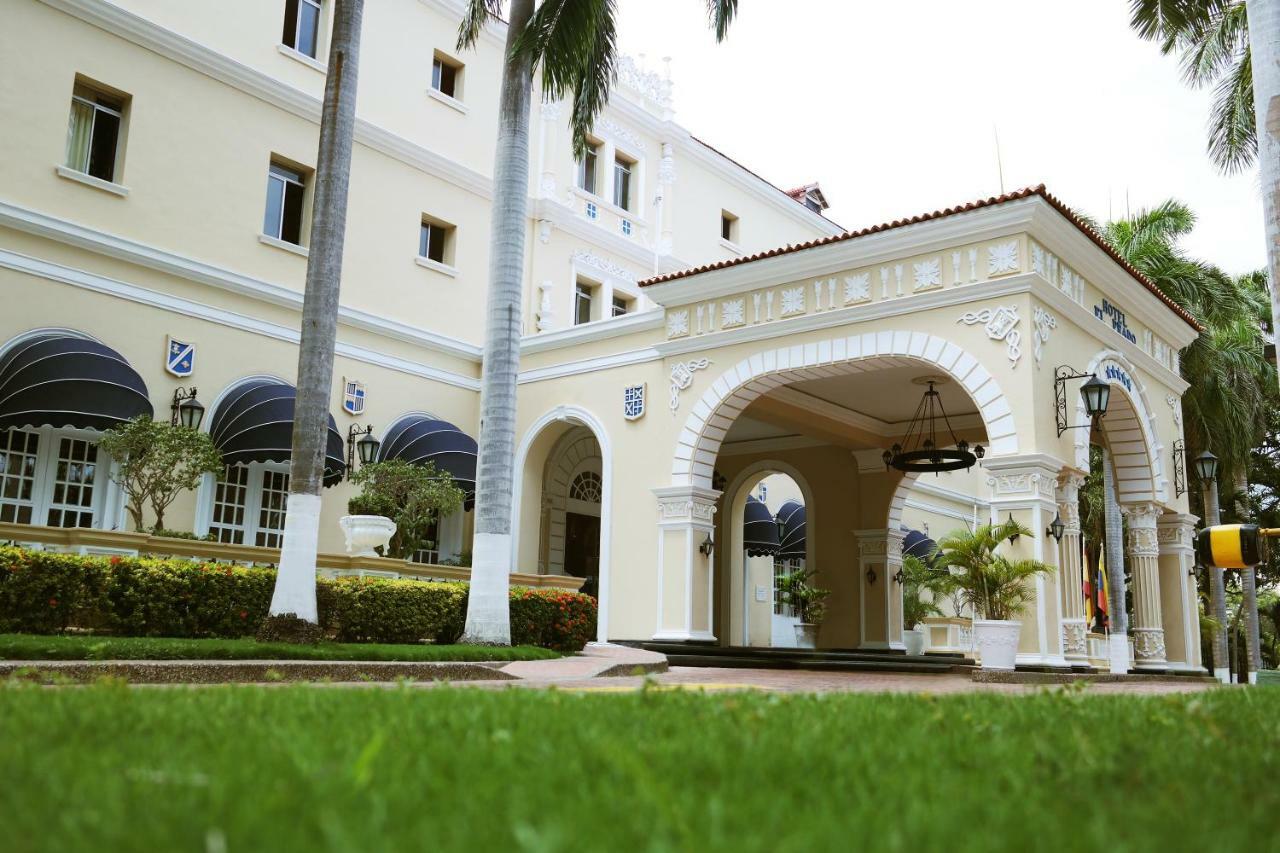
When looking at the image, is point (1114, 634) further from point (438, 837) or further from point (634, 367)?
point (438, 837)

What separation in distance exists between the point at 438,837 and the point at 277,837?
0.31 m

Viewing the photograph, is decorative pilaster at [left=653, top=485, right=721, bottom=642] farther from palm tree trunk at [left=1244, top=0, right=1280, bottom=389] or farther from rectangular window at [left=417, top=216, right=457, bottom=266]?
palm tree trunk at [left=1244, top=0, right=1280, bottom=389]

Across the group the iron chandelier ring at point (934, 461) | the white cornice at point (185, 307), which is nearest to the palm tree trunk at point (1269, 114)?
the iron chandelier ring at point (934, 461)

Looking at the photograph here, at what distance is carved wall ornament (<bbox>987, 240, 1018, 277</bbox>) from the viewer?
50.1 feet

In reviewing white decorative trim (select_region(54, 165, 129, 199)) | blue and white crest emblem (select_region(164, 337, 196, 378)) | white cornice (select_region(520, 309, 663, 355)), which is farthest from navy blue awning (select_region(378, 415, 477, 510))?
white decorative trim (select_region(54, 165, 129, 199))

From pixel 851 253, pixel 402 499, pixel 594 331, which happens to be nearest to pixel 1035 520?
pixel 851 253

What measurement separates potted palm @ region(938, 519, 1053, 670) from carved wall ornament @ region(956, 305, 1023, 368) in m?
2.57

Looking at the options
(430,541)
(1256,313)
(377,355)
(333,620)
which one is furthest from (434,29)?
(1256,313)

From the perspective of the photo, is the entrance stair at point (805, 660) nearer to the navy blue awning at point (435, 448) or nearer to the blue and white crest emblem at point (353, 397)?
the navy blue awning at point (435, 448)

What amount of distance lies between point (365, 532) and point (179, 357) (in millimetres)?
4478

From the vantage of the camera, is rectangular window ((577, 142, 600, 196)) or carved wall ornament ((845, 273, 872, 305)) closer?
carved wall ornament ((845, 273, 872, 305))

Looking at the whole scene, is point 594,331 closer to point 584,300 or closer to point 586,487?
point 586,487

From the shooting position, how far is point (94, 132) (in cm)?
1728

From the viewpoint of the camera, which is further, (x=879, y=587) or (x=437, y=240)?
(x=879, y=587)
